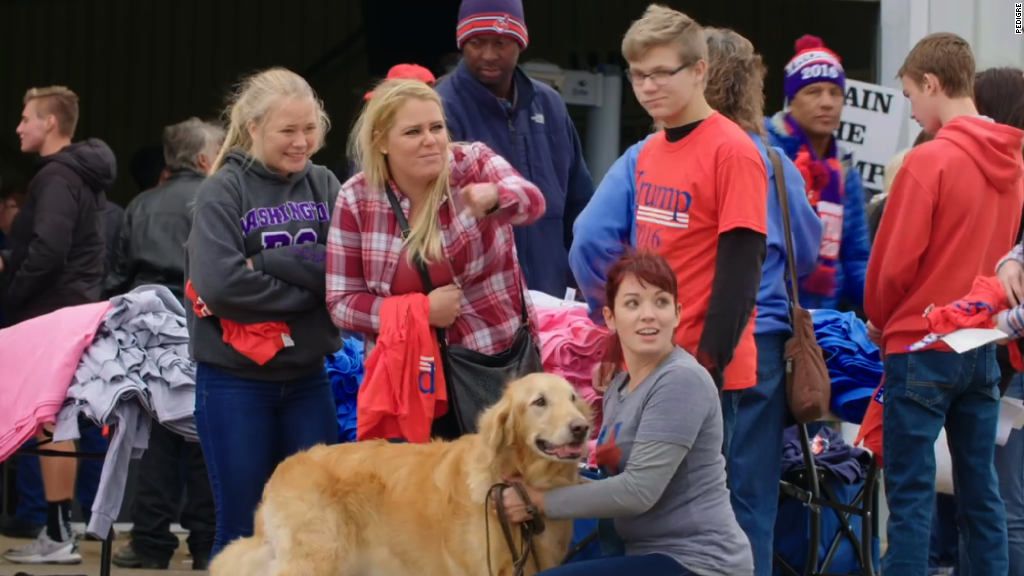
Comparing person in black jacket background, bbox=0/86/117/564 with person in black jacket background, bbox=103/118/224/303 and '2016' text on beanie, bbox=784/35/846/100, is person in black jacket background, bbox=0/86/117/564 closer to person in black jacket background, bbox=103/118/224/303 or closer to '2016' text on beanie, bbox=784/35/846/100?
person in black jacket background, bbox=103/118/224/303


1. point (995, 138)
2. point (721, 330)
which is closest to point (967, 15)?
point (995, 138)

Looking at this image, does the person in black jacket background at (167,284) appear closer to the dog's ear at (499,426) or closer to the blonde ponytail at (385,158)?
the blonde ponytail at (385,158)

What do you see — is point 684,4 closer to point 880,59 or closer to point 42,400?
point 880,59

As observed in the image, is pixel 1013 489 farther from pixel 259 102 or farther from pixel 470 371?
pixel 259 102

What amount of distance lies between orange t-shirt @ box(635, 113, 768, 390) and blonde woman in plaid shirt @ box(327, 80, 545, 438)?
1.27 ft

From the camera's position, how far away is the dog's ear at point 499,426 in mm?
3688

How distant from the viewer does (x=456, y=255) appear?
403cm

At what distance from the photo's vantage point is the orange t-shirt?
3727 millimetres

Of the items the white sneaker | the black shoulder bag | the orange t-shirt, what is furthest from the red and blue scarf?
the white sneaker

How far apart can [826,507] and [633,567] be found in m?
1.91

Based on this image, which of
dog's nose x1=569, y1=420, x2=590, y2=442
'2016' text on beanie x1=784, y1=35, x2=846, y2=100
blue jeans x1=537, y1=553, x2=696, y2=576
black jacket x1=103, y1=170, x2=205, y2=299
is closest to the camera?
blue jeans x1=537, y1=553, x2=696, y2=576

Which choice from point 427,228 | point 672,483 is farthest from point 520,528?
point 427,228

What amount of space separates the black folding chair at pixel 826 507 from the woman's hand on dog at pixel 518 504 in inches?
62.0

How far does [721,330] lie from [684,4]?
877 cm
